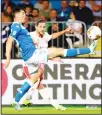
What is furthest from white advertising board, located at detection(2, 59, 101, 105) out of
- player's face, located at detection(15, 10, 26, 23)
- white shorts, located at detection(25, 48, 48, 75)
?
player's face, located at detection(15, 10, 26, 23)

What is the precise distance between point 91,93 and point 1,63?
247 cm

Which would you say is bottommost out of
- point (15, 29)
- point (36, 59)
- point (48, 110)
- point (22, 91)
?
point (48, 110)

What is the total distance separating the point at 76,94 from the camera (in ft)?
68.9

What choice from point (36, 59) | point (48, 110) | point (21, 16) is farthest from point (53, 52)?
point (21, 16)

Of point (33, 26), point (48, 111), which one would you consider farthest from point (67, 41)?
point (48, 111)

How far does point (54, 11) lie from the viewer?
22359 millimetres

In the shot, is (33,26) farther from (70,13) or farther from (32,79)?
(32,79)

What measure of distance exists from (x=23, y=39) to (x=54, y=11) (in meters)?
4.73

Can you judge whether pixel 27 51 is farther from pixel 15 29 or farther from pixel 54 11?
pixel 54 11

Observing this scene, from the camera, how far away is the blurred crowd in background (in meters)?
21.4

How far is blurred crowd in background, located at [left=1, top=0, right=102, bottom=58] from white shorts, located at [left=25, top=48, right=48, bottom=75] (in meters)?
2.94

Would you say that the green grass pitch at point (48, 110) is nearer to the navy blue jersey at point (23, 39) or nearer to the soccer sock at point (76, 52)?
the navy blue jersey at point (23, 39)

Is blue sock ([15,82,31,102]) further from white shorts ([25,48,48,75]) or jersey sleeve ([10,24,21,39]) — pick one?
jersey sleeve ([10,24,21,39])

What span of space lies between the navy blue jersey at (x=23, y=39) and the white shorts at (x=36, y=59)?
122mm
